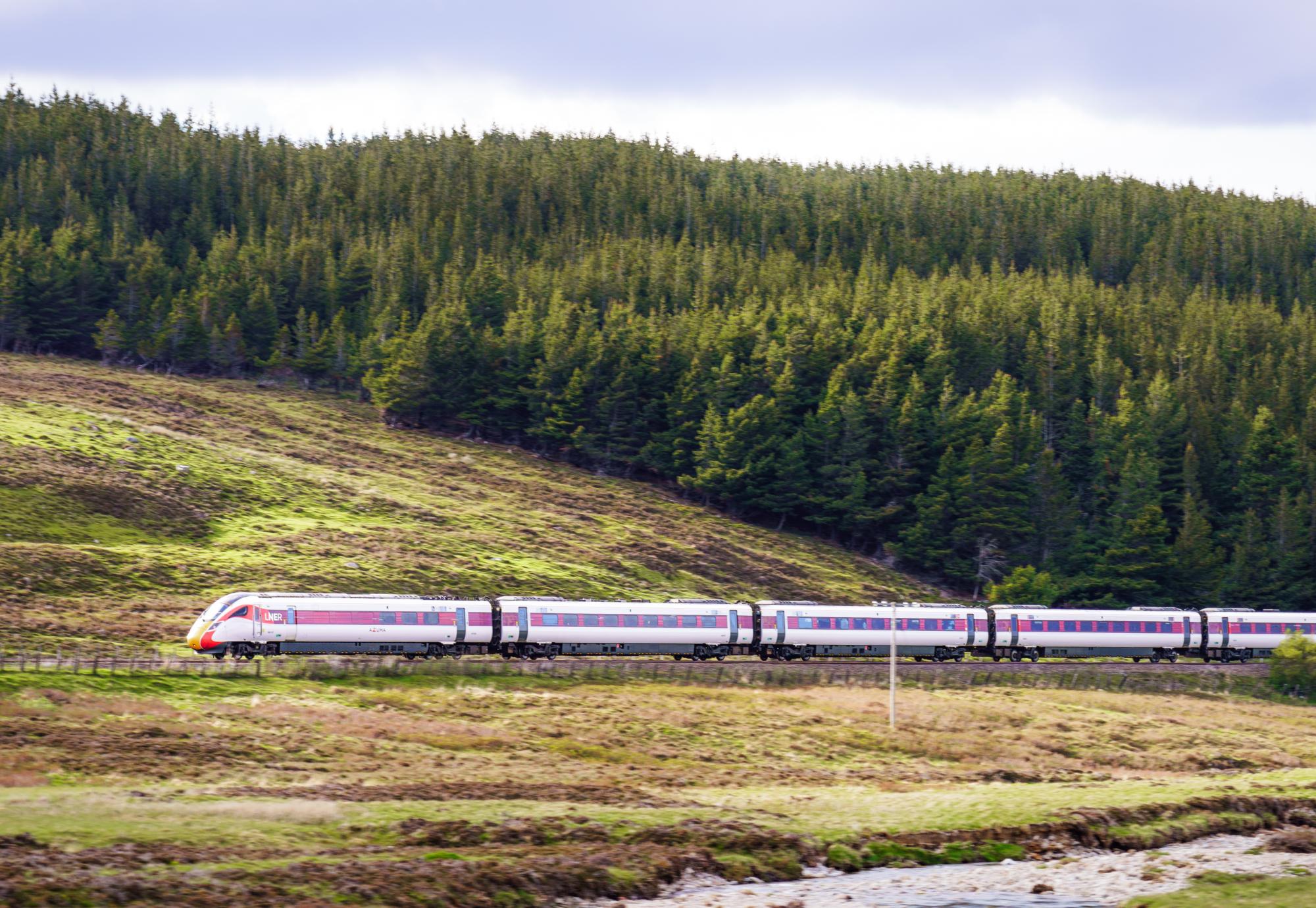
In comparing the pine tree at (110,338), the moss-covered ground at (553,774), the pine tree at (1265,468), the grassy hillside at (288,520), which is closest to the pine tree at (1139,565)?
the pine tree at (1265,468)

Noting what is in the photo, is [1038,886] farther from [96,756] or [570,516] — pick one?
[570,516]

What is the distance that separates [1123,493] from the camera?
118 meters

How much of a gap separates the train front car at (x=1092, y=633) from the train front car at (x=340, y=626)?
100 feet

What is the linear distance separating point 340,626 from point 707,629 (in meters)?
19.1

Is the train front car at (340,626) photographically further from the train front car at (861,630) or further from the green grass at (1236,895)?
the green grass at (1236,895)

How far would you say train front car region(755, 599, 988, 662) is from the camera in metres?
74.4

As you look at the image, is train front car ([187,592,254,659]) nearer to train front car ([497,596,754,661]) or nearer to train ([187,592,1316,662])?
train ([187,592,1316,662])

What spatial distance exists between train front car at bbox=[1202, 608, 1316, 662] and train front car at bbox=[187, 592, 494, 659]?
4405cm

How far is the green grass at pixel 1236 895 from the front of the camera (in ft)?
110

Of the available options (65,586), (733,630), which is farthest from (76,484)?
(733,630)

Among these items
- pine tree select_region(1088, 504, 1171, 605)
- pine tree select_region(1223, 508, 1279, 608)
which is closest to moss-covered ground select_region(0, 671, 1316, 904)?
pine tree select_region(1088, 504, 1171, 605)

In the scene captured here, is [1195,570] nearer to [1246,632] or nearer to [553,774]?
[1246,632]

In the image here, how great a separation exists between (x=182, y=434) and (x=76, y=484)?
21.7 metres

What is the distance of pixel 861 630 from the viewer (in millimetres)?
75688
